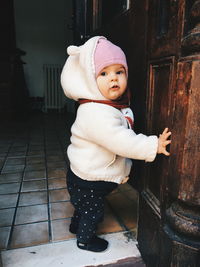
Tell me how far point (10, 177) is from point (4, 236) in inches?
→ 29.1

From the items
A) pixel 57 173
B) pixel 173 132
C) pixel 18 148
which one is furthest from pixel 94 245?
pixel 18 148

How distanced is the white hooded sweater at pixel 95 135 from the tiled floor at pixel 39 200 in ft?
1.16

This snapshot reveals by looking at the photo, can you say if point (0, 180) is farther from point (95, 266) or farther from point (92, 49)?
point (92, 49)

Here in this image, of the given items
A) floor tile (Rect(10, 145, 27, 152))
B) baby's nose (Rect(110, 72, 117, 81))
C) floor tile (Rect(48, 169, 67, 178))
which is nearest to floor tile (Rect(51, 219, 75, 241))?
floor tile (Rect(48, 169, 67, 178))

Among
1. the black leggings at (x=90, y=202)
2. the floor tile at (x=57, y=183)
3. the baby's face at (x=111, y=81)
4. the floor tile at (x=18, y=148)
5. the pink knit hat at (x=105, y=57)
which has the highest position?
the pink knit hat at (x=105, y=57)

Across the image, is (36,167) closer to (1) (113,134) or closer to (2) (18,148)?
(2) (18,148)

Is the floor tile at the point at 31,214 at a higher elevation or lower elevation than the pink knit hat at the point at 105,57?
lower

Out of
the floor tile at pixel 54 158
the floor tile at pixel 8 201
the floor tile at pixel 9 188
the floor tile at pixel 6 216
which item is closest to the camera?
the floor tile at pixel 6 216

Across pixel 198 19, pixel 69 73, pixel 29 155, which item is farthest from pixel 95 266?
pixel 29 155

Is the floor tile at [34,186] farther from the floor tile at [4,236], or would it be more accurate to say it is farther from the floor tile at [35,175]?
the floor tile at [4,236]

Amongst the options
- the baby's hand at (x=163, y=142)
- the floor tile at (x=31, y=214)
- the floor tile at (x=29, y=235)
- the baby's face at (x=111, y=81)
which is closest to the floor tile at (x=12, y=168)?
the floor tile at (x=31, y=214)

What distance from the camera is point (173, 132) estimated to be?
727mm

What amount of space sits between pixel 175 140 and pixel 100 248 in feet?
2.07

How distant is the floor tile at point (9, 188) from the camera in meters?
1.62
